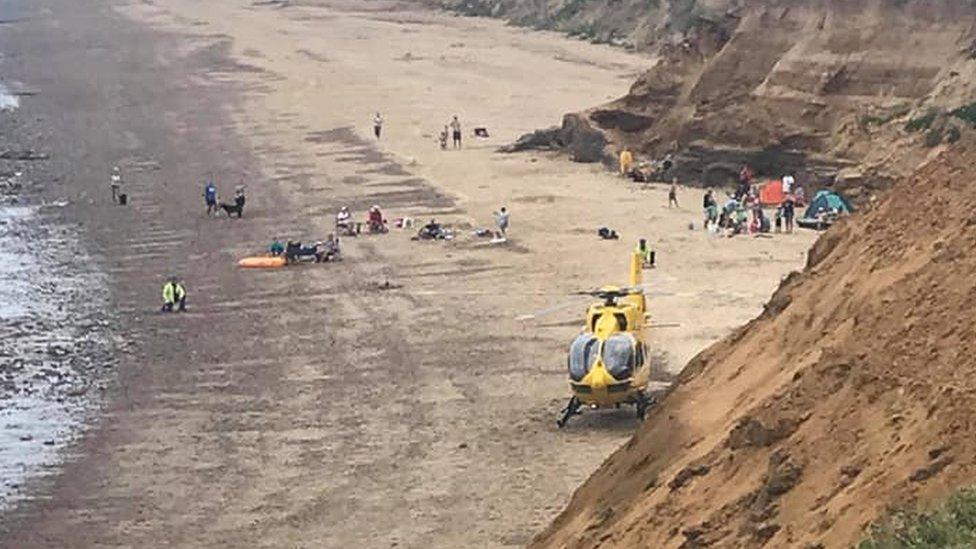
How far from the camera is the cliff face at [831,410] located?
34.1ft

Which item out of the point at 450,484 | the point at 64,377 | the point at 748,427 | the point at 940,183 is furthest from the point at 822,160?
the point at 748,427

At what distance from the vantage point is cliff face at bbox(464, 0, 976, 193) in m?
42.3

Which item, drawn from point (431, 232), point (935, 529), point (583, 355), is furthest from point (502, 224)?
point (935, 529)

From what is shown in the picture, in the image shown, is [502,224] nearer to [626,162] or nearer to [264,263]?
[264,263]

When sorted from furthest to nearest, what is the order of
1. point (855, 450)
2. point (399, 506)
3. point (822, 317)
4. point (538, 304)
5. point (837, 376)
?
point (538, 304) < point (399, 506) < point (822, 317) < point (837, 376) < point (855, 450)

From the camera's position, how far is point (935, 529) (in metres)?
8.80

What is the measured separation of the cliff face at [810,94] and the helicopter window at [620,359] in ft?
58.0

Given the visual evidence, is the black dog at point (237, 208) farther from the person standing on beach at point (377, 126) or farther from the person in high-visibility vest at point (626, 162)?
the person standing on beach at point (377, 126)

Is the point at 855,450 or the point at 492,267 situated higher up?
the point at 855,450

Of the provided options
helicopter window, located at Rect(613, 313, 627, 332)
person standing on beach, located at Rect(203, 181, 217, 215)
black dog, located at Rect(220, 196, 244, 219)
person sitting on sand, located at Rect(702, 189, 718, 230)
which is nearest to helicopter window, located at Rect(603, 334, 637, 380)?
helicopter window, located at Rect(613, 313, 627, 332)

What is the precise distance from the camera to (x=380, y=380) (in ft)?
94.6

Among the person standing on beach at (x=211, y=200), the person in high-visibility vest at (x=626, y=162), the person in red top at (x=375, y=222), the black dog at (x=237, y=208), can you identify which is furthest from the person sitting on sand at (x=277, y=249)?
the person in high-visibility vest at (x=626, y=162)

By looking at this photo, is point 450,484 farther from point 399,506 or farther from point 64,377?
point 64,377

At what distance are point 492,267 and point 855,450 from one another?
27636 millimetres
